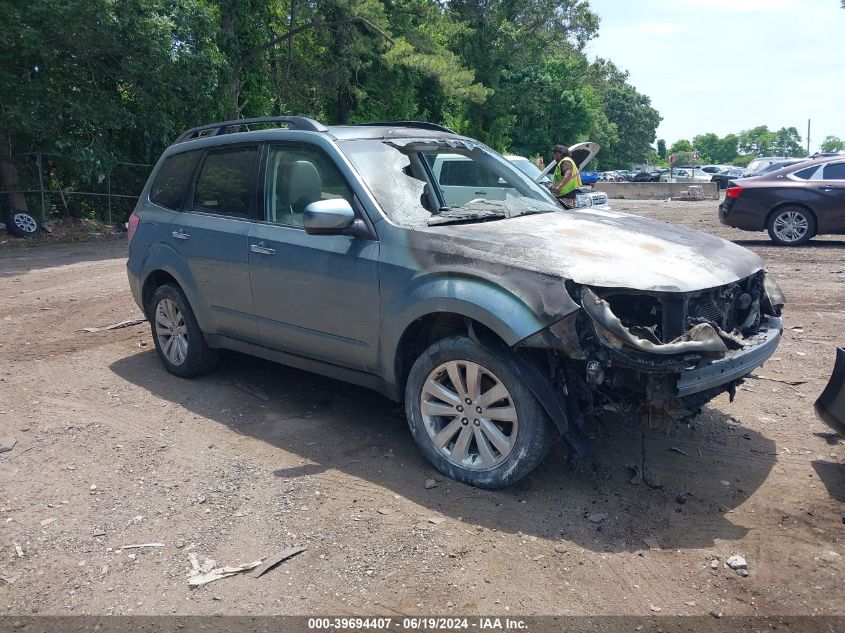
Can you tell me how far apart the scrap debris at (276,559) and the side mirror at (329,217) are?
1788 mm

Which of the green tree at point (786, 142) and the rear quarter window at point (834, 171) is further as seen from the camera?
the green tree at point (786, 142)

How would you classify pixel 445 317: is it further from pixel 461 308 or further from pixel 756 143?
pixel 756 143

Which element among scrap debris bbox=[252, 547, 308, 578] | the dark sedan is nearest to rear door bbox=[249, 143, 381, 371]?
scrap debris bbox=[252, 547, 308, 578]

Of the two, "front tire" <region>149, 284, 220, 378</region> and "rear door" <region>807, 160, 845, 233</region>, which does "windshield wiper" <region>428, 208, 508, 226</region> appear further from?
"rear door" <region>807, 160, 845, 233</region>

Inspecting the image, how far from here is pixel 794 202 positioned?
12375 mm

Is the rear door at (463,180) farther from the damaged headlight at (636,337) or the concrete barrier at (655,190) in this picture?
the concrete barrier at (655,190)

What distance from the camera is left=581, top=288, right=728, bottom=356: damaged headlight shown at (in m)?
3.35

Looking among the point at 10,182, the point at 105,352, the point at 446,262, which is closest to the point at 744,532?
the point at 446,262

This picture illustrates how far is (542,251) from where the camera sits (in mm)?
3842

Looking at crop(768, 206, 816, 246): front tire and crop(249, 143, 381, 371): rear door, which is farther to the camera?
crop(768, 206, 816, 246): front tire

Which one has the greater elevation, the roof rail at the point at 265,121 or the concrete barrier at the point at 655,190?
the roof rail at the point at 265,121

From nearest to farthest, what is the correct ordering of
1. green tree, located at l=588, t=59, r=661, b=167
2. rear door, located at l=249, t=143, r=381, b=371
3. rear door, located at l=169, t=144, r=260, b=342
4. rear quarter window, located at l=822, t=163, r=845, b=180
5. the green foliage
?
rear door, located at l=249, t=143, r=381, b=371
rear door, located at l=169, t=144, r=260, b=342
rear quarter window, located at l=822, t=163, r=845, b=180
the green foliage
green tree, located at l=588, t=59, r=661, b=167

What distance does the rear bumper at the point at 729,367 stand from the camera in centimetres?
354

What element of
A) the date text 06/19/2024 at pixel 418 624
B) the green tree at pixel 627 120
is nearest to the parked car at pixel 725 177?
the green tree at pixel 627 120
